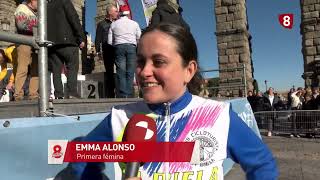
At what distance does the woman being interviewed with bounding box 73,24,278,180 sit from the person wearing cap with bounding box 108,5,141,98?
5045 mm

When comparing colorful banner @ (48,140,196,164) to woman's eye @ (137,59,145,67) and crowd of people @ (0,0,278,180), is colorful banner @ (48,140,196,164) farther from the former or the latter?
woman's eye @ (137,59,145,67)


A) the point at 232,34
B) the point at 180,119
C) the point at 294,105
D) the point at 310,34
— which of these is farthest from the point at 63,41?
the point at 310,34

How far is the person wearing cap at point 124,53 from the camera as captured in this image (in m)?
6.84

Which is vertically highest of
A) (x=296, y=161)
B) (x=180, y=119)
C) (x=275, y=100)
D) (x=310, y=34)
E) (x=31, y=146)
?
(x=310, y=34)

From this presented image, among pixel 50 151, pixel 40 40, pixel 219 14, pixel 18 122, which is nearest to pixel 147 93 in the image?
pixel 50 151

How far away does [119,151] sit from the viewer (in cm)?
128

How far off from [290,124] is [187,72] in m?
10.6

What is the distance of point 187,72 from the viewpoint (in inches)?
70.8

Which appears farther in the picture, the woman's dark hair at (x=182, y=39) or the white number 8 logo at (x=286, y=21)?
the white number 8 logo at (x=286, y=21)

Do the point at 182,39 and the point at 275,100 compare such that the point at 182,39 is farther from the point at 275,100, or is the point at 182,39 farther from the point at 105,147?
the point at 275,100

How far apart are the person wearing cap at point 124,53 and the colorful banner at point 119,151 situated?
5320mm

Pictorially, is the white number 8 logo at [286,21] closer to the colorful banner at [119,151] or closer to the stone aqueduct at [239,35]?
the stone aqueduct at [239,35]

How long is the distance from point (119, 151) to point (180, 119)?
19.3 inches

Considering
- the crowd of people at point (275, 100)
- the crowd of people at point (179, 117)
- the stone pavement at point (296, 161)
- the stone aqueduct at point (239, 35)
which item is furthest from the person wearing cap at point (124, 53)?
the stone aqueduct at point (239, 35)
